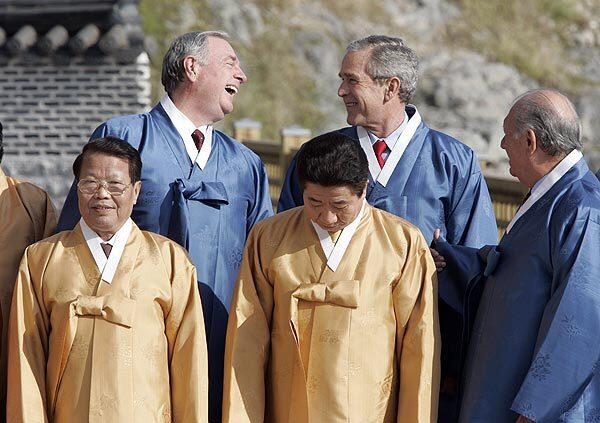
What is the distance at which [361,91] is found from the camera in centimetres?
463

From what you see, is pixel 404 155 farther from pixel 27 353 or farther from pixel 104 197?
pixel 27 353

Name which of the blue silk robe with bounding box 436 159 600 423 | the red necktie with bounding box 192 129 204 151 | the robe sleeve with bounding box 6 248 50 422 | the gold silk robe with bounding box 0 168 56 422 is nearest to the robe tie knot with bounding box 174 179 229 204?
the red necktie with bounding box 192 129 204 151

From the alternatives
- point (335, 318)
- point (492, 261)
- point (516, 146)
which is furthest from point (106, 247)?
point (516, 146)

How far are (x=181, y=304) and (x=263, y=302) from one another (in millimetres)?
293

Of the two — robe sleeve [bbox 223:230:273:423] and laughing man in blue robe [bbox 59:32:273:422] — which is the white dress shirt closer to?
laughing man in blue robe [bbox 59:32:273:422]

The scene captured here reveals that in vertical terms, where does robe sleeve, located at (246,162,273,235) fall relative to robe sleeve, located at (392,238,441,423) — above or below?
above

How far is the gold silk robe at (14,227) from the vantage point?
4387 mm

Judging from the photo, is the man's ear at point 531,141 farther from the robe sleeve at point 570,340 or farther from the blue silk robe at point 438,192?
the blue silk robe at point 438,192

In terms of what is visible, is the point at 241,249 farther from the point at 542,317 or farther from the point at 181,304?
the point at 542,317

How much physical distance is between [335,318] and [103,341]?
0.81m

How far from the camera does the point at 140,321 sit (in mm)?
4094

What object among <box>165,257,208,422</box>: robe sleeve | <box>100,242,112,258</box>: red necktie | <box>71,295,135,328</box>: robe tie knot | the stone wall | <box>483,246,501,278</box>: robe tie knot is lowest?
<box>165,257,208,422</box>: robe sleeve

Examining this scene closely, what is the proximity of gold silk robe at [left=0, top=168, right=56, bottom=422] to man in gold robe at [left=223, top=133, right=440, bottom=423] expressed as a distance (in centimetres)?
87

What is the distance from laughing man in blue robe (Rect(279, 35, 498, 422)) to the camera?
4.64 metres
